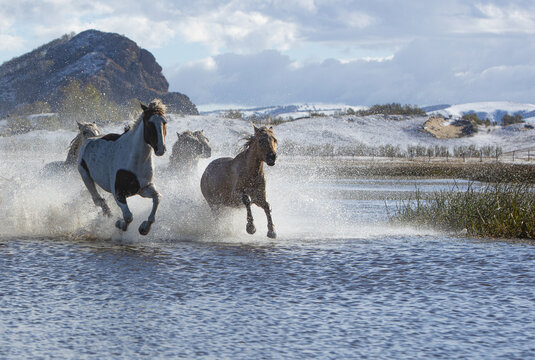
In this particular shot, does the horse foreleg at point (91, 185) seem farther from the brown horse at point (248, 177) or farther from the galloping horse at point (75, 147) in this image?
the brown horse at point (248, 177)

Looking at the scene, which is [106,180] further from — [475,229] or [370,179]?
[370,179]

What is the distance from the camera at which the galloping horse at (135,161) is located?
41.4ft

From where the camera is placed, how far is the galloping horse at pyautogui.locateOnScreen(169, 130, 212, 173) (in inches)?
653

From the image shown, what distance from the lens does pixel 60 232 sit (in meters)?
14.5

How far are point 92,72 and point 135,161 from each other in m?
131

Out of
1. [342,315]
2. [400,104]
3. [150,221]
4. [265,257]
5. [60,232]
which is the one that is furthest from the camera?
[400,104]

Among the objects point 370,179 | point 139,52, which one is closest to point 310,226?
point 370,179

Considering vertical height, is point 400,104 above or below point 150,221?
above

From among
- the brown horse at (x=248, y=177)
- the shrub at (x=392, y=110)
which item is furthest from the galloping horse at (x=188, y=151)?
the shrub at (x=392, y=110)

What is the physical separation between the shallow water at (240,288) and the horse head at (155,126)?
1616 millimetres

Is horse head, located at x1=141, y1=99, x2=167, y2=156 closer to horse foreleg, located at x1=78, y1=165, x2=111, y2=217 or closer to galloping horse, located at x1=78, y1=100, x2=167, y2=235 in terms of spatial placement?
galloping horse, located at x1=78, y1=100, x2=167, y2=235

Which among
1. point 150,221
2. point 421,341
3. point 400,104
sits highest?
point 400,104

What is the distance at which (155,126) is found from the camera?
41.0ft

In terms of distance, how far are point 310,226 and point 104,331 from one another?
981cm
